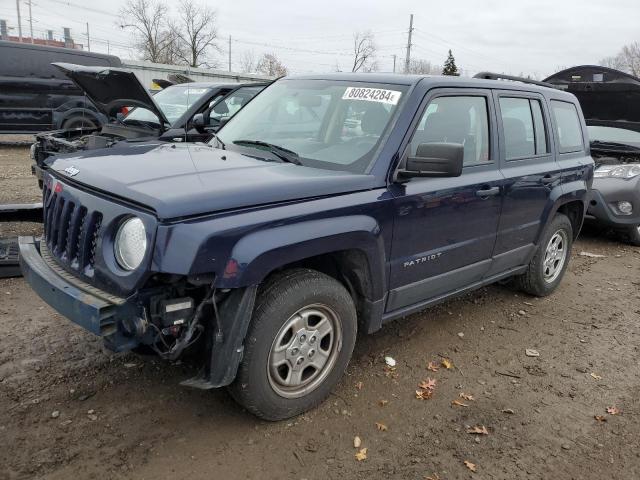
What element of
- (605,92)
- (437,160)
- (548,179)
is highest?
(605,92)

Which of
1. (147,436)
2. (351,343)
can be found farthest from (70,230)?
(351,343)

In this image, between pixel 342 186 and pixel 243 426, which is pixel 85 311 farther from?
pixel 342 186

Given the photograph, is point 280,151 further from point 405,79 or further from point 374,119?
point 405,79

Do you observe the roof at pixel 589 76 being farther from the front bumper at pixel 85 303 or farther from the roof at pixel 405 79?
the front bumper at pixel 85 303

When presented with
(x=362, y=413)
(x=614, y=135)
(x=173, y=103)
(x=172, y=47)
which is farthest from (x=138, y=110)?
(x=172, y=47)

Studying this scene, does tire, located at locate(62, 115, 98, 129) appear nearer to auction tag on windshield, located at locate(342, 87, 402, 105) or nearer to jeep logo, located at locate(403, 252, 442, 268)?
auction tag on windshield, located at locate(342, 87, 402, 105)

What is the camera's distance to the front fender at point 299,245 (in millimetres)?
2516

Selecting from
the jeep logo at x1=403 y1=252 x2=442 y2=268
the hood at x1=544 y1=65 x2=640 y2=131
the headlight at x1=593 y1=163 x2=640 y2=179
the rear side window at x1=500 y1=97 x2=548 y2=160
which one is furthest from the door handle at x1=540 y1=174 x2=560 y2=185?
the hood at x1=544 y1=65 x2=640 y2=131

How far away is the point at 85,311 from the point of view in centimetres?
249

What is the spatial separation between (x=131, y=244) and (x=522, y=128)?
333cm

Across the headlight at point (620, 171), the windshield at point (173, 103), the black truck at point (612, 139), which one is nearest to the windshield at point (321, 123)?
the windshield at point (173, 103)

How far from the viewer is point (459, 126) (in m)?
3.83

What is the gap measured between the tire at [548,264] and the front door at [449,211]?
1.03m

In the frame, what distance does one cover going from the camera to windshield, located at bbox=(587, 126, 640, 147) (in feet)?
27.2
